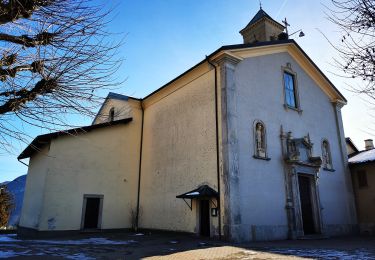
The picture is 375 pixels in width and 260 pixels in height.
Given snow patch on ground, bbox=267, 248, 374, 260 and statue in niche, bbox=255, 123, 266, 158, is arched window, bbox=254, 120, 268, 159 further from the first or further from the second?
snow patch on ground, bbox=267, 248, 374, 260

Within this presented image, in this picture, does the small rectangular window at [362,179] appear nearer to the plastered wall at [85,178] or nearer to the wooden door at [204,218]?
the wooden door at [204,218]

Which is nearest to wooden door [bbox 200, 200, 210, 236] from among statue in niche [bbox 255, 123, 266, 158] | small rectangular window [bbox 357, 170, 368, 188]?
statue in niche [bbox 255, 123, 266, 158]

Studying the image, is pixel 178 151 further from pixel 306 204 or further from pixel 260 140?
pixel 306 204

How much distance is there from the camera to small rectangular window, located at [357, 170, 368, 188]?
17453 millimetres

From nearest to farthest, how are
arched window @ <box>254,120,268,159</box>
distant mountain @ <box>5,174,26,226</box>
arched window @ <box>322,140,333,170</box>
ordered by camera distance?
arched window @ <box>254,120,268,159</box>
arched window @ <box>322,140,333,170</box>
distant mountain @ <box>5,174,26,226</box>

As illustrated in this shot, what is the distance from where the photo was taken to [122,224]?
16.3 meters

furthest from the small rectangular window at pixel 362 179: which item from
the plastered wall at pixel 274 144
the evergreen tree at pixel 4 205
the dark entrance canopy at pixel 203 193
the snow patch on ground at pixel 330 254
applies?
the evergreen tree at pixel 4 205

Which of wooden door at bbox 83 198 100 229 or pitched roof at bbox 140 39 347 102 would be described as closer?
pitched roof at bbox 140 39 347 102

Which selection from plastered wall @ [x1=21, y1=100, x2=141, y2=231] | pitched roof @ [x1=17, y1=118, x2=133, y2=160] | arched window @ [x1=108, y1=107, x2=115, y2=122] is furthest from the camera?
arched window @ [x1=108, y1=107, x2=115, y2=122]

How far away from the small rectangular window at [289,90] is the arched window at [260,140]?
9.69 ft

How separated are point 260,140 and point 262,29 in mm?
9346

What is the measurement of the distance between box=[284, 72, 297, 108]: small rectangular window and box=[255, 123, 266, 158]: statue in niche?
3.01 m

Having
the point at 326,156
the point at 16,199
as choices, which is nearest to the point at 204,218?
the point at 326,156

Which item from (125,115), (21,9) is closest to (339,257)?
(21,9)
